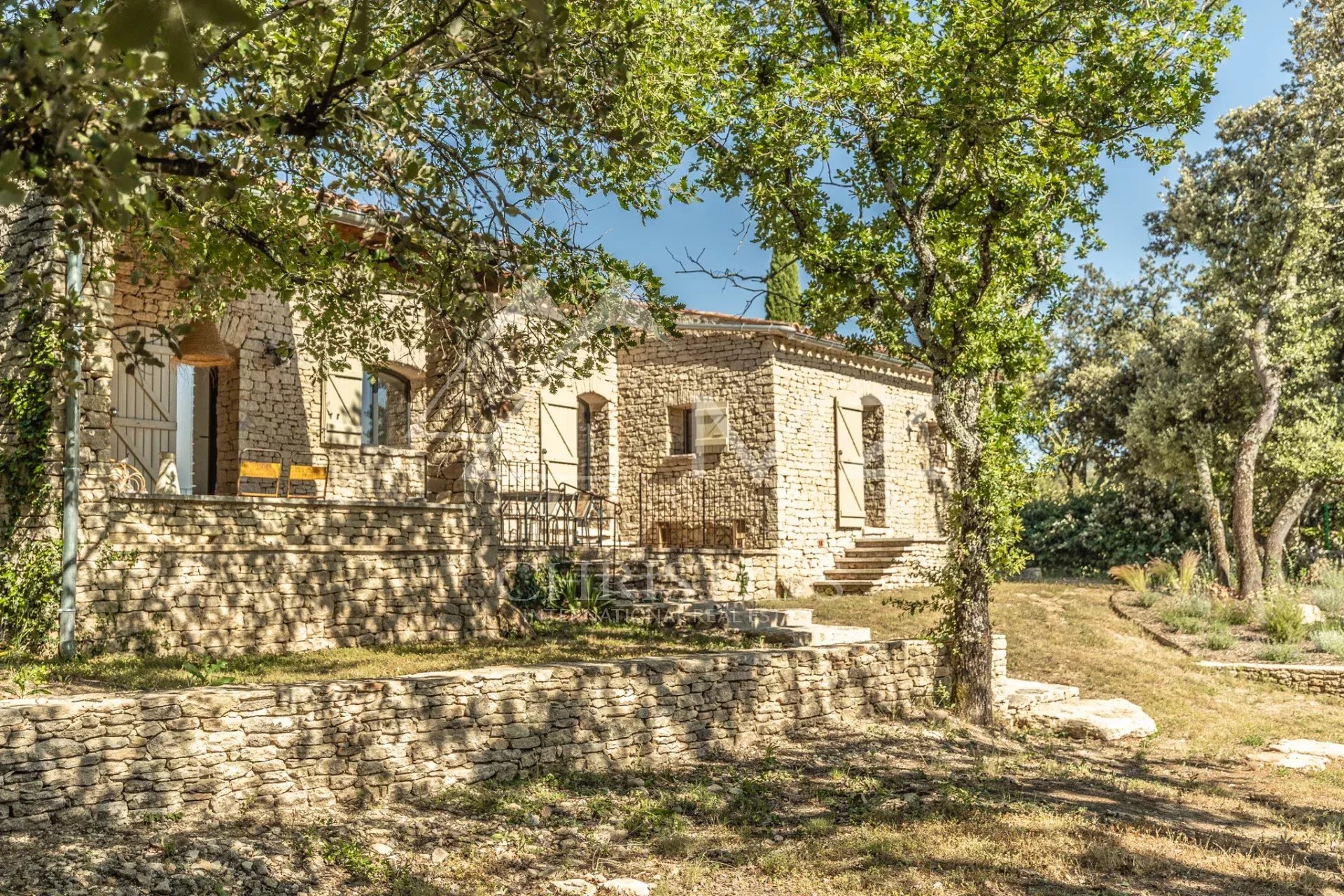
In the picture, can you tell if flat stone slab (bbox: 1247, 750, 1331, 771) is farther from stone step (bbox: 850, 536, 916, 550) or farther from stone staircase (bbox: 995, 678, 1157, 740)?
stone step (bbox: 850, 536, 916, 550)

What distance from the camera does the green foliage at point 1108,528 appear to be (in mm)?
21203

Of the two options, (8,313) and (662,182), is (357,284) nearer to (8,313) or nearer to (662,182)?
(662,182)

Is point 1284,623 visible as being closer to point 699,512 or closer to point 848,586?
point 848,586

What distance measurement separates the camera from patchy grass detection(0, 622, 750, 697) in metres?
7.49

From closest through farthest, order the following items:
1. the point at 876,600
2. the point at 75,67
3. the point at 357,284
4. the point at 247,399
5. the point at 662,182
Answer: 1. the point at 75,67
2. the point at 357,284
3. the point at 662,182
4. the point at 247,399
5. the point at 876,600

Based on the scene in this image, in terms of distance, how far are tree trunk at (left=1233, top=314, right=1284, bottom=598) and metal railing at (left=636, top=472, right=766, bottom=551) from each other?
23.8 ft

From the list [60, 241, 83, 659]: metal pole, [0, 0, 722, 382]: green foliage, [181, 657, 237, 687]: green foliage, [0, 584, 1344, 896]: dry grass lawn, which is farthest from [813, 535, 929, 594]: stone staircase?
[60, 241, 83, 659]: metal pole

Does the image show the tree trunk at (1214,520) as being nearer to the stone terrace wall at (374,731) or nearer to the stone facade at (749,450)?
the stone facade at (749,450)

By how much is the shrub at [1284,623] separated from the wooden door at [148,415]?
14.4 meters

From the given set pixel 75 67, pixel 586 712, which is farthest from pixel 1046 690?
pixel 75 67

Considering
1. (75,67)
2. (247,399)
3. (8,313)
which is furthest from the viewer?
(247,399)

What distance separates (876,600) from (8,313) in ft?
36.7

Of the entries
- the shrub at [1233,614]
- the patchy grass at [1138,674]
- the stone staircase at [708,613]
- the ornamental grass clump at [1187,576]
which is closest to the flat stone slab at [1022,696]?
the patchy grass at [1138,674]

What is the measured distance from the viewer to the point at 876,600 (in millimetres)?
15172
